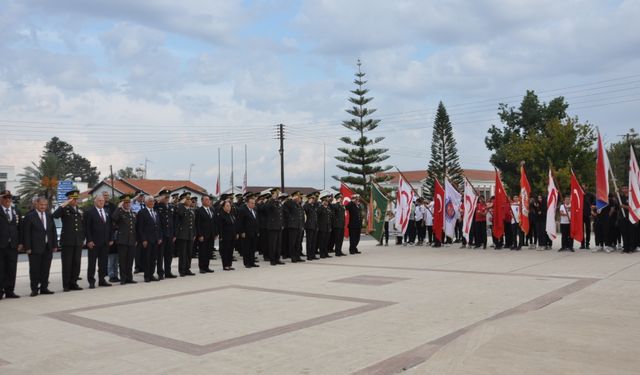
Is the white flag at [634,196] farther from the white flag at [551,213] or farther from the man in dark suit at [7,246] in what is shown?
the man in dark suit at [7,246]

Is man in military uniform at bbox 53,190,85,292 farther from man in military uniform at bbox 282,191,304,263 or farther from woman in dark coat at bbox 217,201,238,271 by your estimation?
man in military uniform at bbox 282,191,304,263

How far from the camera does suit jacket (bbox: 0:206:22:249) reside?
9.41 meters

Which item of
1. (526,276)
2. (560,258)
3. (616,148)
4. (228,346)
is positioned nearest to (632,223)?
(560,258)

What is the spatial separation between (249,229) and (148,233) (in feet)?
9.41

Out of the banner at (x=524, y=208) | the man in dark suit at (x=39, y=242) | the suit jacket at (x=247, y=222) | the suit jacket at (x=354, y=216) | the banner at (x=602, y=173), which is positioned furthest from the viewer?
the suit jacket at (x=354, y=216)

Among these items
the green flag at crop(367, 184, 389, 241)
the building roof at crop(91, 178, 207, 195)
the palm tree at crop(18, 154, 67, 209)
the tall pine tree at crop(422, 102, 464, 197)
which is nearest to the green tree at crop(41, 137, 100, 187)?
the building roof at crop(91, 178, 207, 195)

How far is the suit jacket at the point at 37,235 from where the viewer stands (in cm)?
972

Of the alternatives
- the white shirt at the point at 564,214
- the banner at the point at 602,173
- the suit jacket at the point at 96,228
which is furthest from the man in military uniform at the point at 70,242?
the white shirt at the point at 564,214

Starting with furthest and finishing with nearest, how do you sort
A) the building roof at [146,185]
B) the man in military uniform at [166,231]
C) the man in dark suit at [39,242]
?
the building roof at [146,185] → the man in military uniform at [166,231] → the man in dark suit at [39,242]

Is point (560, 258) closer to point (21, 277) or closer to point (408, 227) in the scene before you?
point (408, 227)

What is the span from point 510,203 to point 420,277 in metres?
7.56

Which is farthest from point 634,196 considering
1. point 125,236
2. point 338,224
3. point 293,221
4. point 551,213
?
point 125,236

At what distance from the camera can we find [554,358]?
489 cm

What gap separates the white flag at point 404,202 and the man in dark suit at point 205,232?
24.7 ft
